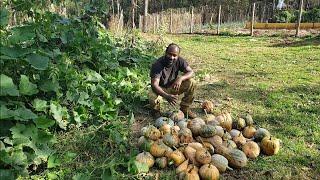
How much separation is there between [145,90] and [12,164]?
316cm

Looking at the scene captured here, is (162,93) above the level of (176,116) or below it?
above

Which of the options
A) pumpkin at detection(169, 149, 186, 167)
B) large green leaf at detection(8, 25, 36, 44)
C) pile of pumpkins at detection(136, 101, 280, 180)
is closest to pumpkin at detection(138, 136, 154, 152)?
pile of pumpkins at detection(136, 101, 280, 180)

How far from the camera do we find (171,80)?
534cm

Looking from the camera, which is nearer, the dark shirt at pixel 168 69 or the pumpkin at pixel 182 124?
→ the pumpkin at pixel 182 124

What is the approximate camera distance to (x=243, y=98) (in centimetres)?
638

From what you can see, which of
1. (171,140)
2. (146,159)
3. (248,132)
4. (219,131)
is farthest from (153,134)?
(248,132)

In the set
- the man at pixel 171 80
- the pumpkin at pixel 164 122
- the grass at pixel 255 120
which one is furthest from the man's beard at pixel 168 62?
the pumpkin at pixel 164 122

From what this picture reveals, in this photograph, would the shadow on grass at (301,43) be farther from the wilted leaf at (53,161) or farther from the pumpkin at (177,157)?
the wilted leaf at (53,161)

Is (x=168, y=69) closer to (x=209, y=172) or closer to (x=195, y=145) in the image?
(x=195, y=145)

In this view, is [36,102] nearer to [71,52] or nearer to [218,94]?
[71,52]

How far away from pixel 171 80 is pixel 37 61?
6.76ft

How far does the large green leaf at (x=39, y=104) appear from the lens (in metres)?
4.12

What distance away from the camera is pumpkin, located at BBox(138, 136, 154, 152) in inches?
159

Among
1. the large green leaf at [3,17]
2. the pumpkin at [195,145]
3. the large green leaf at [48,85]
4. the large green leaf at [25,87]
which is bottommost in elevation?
the pumpkin at [195,145]
